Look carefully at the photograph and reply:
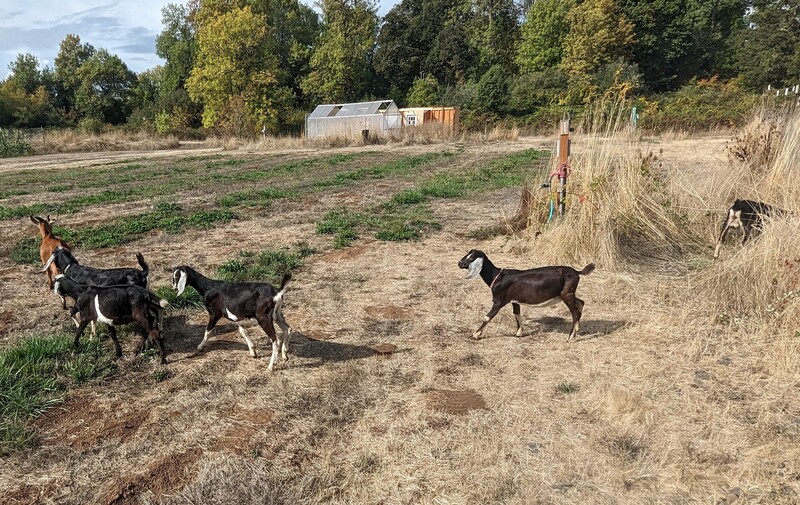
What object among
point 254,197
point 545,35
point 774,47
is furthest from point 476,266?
point 774,47

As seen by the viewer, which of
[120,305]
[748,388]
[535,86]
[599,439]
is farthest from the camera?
[535,86]

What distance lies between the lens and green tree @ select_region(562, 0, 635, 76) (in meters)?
47.2

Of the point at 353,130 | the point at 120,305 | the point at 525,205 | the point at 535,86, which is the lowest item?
the point at 120,305

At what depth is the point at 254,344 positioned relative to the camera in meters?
4.81

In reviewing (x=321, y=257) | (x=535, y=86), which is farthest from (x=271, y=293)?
(x=535, y=86)

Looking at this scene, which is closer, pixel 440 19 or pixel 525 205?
pixel 525 205

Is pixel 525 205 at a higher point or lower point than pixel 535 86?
lower

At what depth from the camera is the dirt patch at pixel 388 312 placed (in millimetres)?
5562

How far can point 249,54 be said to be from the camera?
43.7m

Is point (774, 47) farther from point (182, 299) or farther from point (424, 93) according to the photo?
point (182, 299)

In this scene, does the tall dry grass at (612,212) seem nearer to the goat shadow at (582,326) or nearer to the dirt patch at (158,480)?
the goat shadow at (582,326)

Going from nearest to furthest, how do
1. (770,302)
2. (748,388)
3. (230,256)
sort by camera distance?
(748,388)
(770,302)
(230,256)

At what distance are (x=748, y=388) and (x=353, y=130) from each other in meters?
33.4

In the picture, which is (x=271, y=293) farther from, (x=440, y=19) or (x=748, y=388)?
(x=440, y=19)
